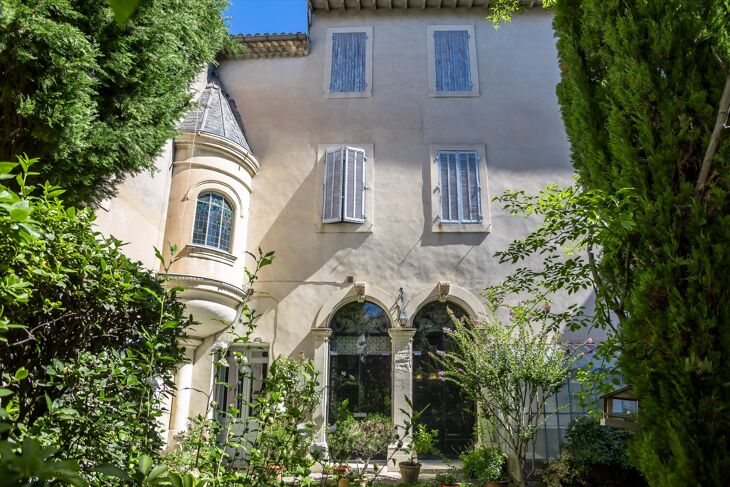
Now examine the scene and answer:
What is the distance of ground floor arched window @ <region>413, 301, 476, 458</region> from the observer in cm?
1073

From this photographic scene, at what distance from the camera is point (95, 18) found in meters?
5.66

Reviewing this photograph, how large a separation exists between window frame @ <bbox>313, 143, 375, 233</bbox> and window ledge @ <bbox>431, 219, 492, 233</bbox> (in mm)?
1485

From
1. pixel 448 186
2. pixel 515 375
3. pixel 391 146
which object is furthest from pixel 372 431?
pixel 391 146

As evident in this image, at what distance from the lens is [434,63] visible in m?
13.0

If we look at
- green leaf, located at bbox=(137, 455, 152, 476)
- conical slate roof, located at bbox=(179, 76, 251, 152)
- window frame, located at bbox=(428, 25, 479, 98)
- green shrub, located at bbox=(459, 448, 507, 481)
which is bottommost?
green shrub, located at bbox=(459, 448, 507, 481)

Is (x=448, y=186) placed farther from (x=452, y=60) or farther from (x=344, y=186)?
(x=452, y=60)

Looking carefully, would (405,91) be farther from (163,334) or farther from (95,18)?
(163,334)

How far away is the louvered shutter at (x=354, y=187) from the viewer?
11.8 meters

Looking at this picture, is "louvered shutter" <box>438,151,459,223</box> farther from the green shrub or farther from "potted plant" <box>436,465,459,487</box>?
"potted plant" <box>436,465,459,487</box>

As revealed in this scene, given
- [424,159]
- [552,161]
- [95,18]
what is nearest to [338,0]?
[424,159]

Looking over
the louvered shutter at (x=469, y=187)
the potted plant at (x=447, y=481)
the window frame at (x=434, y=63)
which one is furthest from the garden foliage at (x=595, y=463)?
the window frame at (x=434, y=63)

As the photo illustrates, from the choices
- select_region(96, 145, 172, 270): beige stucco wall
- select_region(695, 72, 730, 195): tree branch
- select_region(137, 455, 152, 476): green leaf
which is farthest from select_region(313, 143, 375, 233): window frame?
select_region(137, 455, 152, 476): green leaf

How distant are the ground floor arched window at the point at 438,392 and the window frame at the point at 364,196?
2311 mm

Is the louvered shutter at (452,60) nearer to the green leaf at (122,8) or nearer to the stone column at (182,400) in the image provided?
the stone column at (182,400)
